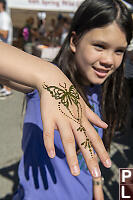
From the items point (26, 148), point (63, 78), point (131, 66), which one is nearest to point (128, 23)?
point (63, 78)

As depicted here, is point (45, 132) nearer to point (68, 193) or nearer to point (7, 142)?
point (68, 193)

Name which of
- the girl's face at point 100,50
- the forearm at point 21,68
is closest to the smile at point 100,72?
the girl's face at point 100,50

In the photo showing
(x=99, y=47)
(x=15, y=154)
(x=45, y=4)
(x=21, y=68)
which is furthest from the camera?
(x=45, y=4)

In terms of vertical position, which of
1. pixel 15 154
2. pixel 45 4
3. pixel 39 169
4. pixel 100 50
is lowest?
pixel 15 154

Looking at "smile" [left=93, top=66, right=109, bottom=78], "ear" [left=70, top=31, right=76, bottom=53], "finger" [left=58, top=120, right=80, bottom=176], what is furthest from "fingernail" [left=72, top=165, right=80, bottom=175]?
"ear" [left=70, top=31, right=76, bottom=53]

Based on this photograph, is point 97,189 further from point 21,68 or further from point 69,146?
point 21,68

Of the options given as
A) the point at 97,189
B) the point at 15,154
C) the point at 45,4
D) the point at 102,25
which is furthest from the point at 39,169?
the point at 45,4

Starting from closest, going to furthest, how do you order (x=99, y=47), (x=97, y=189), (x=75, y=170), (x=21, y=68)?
(x=75, y=170)
(x=21, y=68)
(x=99, y=47)
(x=97, y=189)
